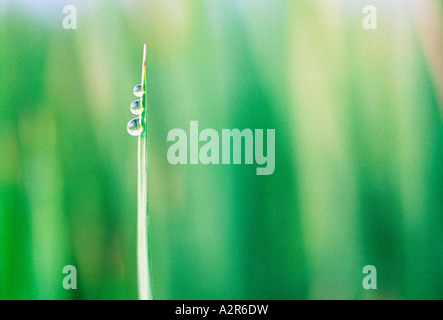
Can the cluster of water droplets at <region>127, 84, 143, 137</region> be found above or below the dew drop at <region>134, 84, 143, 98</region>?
below

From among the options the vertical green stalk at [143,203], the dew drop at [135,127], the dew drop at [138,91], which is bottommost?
the vertical green stalk at [143,203]

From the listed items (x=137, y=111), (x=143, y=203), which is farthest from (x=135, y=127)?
(x=143, y=203)

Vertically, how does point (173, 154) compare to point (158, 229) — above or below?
above

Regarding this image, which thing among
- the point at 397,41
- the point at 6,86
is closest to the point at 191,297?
the point at 6,86
